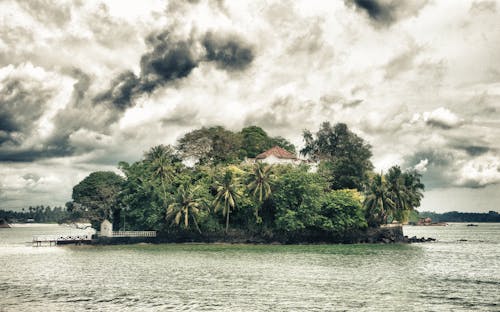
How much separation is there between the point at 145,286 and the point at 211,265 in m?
13.1

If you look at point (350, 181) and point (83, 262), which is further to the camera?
point (350, 181)

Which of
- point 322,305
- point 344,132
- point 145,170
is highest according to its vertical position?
point 344,132

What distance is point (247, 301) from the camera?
2769cm

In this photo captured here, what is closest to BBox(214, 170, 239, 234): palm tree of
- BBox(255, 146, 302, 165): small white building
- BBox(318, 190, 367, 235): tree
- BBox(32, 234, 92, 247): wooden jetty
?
BBox(318, 190, 367, 235): tree

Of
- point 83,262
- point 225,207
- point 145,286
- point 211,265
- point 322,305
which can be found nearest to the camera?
point 322,305

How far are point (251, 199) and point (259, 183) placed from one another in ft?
11.2

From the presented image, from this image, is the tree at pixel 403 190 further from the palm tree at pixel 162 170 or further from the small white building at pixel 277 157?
the palm tree at pixel 162 170

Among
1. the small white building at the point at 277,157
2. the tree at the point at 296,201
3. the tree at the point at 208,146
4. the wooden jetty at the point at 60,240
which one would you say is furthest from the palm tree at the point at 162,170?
the small white building at the point at 277,157

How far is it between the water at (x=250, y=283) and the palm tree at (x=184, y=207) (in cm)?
1934

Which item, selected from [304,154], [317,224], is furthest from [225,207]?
[304,154]

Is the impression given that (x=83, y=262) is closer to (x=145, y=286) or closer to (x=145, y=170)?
(x=145, y=286)

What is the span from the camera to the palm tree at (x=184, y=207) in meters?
73.1

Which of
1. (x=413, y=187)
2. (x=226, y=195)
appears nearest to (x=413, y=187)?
(x=413, y=187)

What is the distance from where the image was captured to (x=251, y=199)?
3036 inches
